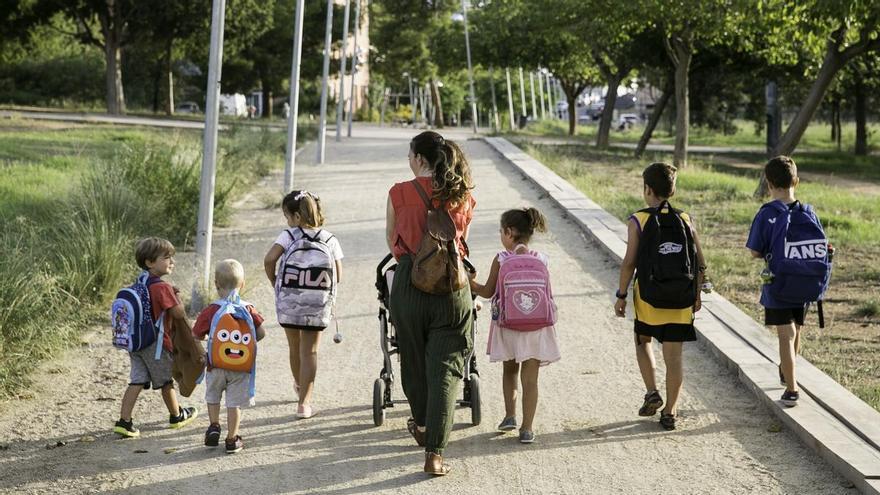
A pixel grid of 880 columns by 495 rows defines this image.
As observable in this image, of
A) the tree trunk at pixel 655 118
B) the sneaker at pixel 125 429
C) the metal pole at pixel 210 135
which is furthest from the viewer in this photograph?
the tree trunk at pixel 655 118

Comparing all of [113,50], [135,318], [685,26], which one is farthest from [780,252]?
[113,50]

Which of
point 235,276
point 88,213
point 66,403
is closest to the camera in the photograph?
point 235,276

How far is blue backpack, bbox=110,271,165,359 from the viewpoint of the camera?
6.84 meters

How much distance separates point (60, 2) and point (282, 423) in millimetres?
48766

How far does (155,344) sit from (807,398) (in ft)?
12.3

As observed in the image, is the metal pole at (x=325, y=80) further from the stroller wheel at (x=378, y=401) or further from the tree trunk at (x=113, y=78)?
the tree trunk at (x=113, y=78)

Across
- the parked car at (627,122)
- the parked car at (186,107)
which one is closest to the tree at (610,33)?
the parked car at (186,107)

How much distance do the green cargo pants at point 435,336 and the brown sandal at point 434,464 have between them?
30 mm

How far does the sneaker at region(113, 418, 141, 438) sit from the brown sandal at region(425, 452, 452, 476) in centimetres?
175

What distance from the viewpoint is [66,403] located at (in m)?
7.70

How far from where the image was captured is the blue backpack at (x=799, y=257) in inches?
286

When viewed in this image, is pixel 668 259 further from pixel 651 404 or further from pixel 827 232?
pixel 827 232

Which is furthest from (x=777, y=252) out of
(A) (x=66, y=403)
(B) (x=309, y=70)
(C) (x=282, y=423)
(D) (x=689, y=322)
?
(B) (x=309, y=70)

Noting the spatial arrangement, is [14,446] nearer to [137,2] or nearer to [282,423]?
[282,423]
